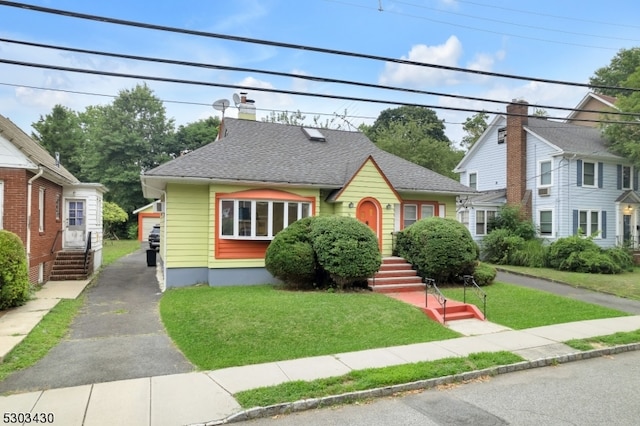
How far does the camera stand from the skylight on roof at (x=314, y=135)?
18109mm

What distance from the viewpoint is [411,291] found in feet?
42.4

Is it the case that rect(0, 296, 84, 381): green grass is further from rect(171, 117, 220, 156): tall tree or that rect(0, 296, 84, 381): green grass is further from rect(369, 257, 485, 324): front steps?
rect(171, 117, 220, 156): tall tree

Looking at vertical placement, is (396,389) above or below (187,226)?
below

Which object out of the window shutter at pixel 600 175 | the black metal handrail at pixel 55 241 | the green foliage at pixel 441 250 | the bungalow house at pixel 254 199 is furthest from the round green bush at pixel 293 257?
the window shutter at pixel 600 175

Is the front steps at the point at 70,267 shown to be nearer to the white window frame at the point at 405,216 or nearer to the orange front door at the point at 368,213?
the orange front door at the point at 368,213

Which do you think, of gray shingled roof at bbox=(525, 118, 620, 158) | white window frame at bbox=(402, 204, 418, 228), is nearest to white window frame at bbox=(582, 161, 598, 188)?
gray shingled roof at bbox=(525, 118, 620, 158)

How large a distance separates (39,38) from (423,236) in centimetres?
1113

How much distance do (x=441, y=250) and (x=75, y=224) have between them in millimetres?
15338

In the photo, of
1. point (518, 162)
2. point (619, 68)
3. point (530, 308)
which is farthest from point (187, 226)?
point (619, 68)

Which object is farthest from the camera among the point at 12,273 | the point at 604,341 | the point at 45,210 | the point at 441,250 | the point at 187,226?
the point at 45,210

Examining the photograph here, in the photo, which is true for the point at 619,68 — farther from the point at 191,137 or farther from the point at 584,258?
the point at 191,137

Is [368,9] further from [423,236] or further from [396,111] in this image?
[396,111]

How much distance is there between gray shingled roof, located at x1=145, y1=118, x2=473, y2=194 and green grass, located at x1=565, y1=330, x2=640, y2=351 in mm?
8318

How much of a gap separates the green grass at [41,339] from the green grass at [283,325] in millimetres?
2041
